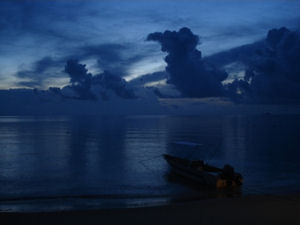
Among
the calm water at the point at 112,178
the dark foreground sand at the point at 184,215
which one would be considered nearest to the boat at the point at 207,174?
the calm water at the point at 112,178

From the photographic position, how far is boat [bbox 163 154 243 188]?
27703 millimetres

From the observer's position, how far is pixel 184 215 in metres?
17.2

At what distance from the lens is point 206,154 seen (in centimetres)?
5306

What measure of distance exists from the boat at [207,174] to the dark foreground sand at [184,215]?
7.88m

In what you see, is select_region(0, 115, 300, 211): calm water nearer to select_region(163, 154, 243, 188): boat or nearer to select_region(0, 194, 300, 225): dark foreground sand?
select_region(163, 154, 243, 188): boat

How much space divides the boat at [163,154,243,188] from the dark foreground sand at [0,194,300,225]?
310 inches

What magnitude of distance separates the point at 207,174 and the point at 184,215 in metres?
12.0

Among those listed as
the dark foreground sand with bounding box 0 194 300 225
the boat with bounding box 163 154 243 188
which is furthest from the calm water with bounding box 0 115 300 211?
the dark foreground sand with bounding box 0 194 300 225

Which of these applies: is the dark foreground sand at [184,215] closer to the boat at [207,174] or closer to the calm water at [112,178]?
the calm water at [112,178]

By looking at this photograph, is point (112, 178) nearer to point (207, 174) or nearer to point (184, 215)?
point (207, 174)

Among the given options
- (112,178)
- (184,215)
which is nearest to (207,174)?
(112,178)

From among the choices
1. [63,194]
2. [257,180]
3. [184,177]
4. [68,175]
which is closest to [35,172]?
[68,175]

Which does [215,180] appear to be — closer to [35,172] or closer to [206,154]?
[35,172]

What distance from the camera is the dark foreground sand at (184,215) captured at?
16062 mm
